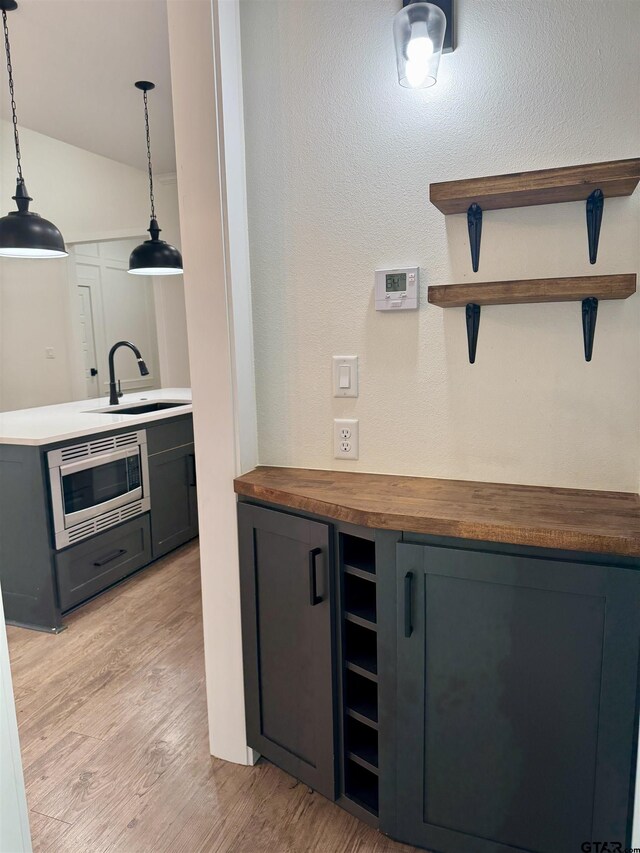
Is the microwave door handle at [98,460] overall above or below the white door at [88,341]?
below

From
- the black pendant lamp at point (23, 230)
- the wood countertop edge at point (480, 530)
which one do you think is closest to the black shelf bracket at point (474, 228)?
the wood countertop edge at point (480, 530)

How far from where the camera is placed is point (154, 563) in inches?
134

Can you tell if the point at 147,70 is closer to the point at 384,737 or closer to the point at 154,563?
the point at 154,563

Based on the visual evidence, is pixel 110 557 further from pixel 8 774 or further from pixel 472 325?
pixel 472 325

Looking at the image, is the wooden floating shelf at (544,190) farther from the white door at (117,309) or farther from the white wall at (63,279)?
the white door at (117,309)

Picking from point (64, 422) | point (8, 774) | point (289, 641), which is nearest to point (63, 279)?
point (64, 422)

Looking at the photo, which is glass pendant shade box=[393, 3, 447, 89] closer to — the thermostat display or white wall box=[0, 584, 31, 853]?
the thermostat display

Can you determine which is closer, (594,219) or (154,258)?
(594,219)

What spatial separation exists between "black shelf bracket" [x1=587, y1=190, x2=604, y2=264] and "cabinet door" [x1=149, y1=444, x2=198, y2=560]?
8.61 feet

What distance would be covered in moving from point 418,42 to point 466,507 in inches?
42.7

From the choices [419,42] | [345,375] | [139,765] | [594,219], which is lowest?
[139,765]

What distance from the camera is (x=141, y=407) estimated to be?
3.95 m

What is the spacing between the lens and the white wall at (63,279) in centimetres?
524

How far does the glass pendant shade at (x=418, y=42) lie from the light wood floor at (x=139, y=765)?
194 cm
